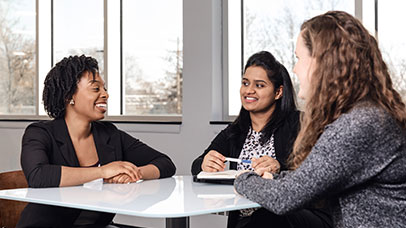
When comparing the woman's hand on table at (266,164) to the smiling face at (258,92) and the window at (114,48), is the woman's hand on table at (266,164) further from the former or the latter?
the window at (114,48)

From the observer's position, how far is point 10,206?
2674 millimetres

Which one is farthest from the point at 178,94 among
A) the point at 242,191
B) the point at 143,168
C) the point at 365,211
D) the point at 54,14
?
the point at 365,211

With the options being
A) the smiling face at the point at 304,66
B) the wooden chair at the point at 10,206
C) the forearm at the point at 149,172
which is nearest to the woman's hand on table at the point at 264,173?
the smiling face at the point at 304,66

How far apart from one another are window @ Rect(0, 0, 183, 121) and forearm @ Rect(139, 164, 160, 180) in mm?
2106

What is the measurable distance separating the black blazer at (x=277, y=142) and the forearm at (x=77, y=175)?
21.8 inches

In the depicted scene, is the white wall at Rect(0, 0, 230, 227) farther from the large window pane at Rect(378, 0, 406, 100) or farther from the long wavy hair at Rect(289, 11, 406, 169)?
the long wavy hair at Rect(289, 11, 406, 169)

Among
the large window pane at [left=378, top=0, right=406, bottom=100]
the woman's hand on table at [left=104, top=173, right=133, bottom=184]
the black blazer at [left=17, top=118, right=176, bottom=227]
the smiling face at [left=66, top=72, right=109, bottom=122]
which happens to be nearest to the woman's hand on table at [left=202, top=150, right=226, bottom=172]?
the black blazer at [left=17, top=118, right=176, bottom=227]

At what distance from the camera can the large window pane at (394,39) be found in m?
3.44

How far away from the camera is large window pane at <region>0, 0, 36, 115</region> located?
5.82m

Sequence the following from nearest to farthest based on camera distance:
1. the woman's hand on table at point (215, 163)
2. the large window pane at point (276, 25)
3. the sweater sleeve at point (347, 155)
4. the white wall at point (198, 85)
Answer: the sweater sleeve at point (347, 155), the woman's hand on table at point (215, 163), the large window pane at point (276, 25), the white wall at point (198, 85)

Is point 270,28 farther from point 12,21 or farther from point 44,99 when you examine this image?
point 12,21

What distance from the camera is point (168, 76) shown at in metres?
4.80

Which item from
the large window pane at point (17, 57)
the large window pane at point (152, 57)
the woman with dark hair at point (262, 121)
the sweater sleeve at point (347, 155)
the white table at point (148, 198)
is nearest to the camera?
the sweater sleeve at point (347, 155)

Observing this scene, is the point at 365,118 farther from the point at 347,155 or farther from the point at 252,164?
the point at 252,164
